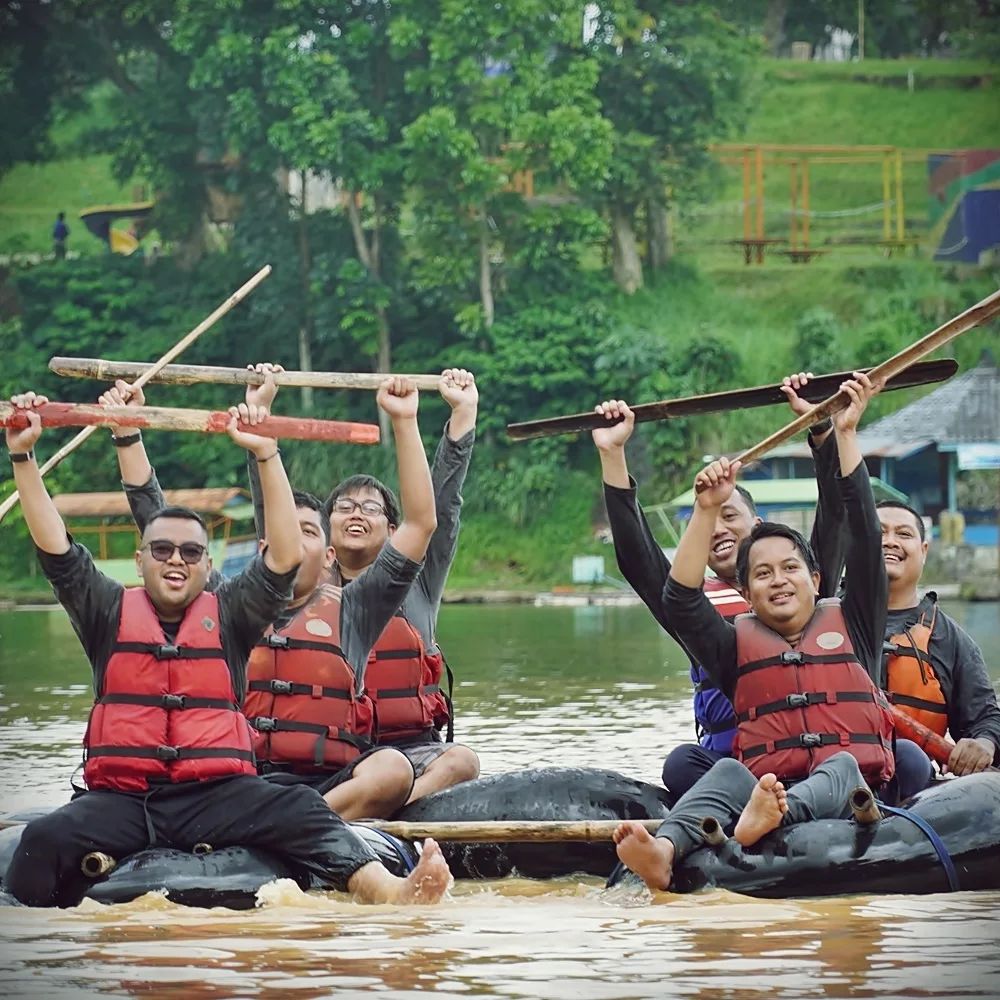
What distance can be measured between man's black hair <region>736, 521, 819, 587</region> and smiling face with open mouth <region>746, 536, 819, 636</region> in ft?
0.04

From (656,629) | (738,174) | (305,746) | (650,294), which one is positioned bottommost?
(656,629)

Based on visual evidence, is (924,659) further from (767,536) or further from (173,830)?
(173,830)

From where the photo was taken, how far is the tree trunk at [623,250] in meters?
30.6

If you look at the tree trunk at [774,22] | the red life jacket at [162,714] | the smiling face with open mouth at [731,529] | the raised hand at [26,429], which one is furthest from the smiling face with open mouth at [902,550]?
the tree trunk at [774,22]

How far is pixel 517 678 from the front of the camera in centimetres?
1309

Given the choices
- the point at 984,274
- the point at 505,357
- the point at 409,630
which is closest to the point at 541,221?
the point at 505,357

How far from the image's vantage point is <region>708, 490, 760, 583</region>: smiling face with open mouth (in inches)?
226

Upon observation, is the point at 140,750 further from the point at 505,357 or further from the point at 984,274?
the point at 984,274

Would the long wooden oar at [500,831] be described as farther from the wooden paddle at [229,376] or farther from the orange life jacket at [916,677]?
the wooden paddle at [229,376]

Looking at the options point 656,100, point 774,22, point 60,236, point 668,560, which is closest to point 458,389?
point 668,560

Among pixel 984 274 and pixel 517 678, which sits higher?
pixel 984 274

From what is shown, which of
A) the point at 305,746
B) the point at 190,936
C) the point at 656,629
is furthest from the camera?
the point at 656,629

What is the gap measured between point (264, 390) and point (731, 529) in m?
1.41

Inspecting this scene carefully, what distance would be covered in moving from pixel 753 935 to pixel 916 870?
638 millimetres
